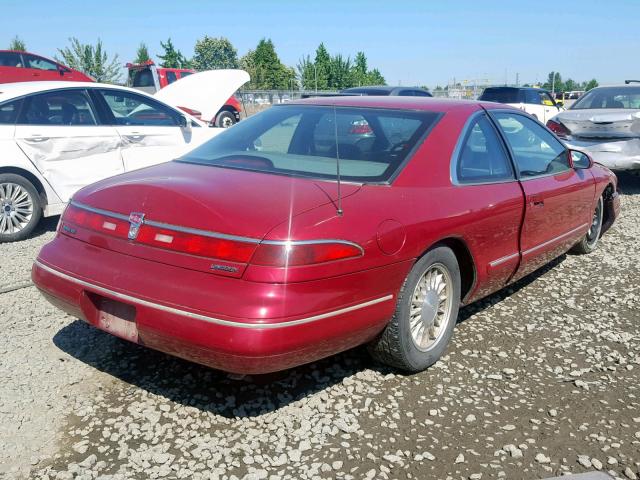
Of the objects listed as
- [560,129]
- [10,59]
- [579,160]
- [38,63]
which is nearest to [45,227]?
[579,160]

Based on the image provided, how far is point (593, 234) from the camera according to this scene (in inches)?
237

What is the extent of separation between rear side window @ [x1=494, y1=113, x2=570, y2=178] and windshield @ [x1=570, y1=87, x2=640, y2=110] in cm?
536

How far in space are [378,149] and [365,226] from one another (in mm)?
785

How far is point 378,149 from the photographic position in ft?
11.5

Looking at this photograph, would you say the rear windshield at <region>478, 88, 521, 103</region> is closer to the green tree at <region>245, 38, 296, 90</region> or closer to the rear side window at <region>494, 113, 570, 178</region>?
the rear side window at <region>494, 113, 570, 178</region>

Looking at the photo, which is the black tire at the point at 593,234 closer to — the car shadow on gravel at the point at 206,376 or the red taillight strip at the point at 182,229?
the car shadow on gravel at the point at 206,376

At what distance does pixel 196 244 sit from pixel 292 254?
44 cm

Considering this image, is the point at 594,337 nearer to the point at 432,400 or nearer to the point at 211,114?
the point at 432,400

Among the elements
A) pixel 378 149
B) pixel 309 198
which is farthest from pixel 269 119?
pixel 309 198

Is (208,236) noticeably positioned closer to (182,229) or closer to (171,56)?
(182,229)

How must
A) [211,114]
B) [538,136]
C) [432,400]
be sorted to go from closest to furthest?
[432,400], [538,136], [211,114]

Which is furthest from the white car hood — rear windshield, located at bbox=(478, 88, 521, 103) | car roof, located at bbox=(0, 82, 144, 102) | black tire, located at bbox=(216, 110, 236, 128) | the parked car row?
rear windshield, located at bbox=(478, 88, 521, 103)

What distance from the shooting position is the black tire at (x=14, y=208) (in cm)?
613

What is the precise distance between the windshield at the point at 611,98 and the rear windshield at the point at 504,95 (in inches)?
245
